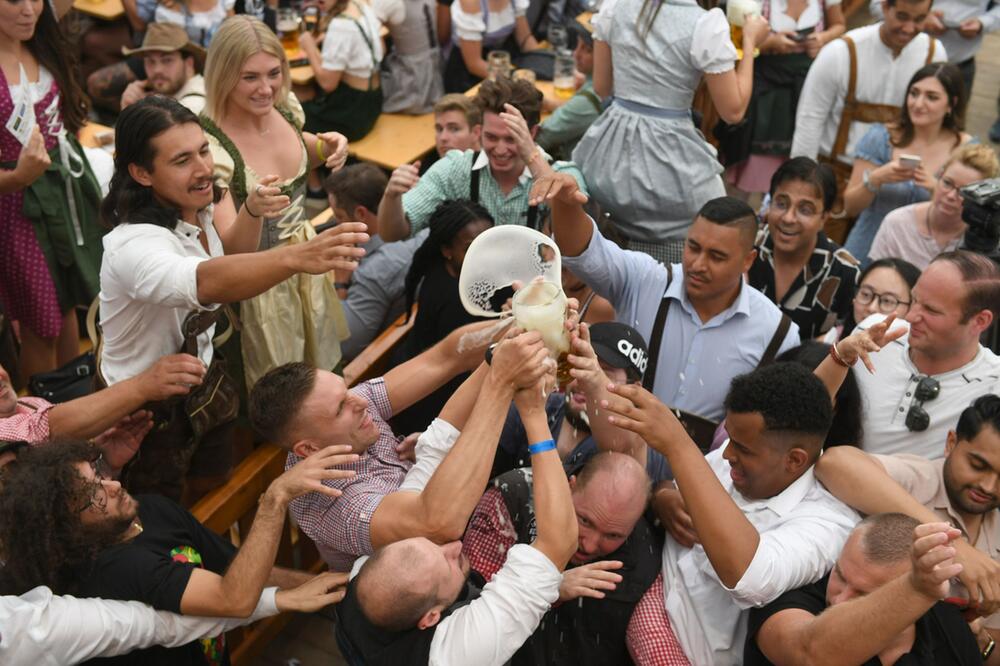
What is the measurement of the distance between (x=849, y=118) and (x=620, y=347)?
250cm

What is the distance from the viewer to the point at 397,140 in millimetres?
5332

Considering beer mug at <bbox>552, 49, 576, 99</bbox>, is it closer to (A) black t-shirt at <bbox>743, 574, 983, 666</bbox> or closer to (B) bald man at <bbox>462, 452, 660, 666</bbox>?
(B) bald man at <bbox>462, 452, 660, 666</bbox>

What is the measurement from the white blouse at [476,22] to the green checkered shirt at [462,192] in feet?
7.77

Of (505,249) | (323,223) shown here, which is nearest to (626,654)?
(505,249)

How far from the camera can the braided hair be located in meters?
3.21

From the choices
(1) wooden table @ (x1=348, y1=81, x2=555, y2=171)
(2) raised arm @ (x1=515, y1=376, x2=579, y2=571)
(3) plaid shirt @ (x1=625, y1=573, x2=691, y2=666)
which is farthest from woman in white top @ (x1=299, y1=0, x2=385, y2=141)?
(3) plaid shirt @ (x1=625, y1=573, x2=691, y2=666)

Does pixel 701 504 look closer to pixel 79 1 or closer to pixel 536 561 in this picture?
pixel 536 561

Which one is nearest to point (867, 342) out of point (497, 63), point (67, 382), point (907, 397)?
point (907, 397)

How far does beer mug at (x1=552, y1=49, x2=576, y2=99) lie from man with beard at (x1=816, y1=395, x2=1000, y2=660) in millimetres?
3444

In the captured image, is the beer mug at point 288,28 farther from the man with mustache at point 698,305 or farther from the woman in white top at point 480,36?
the man with mustache at point 698,305

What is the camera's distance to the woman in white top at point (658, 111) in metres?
3.22

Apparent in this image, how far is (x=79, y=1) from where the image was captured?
577 cm

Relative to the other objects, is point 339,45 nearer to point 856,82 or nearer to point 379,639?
point 856,82

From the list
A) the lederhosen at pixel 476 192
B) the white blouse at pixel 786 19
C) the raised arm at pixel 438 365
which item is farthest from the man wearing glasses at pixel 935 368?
the white blouse at pixel 786 19
